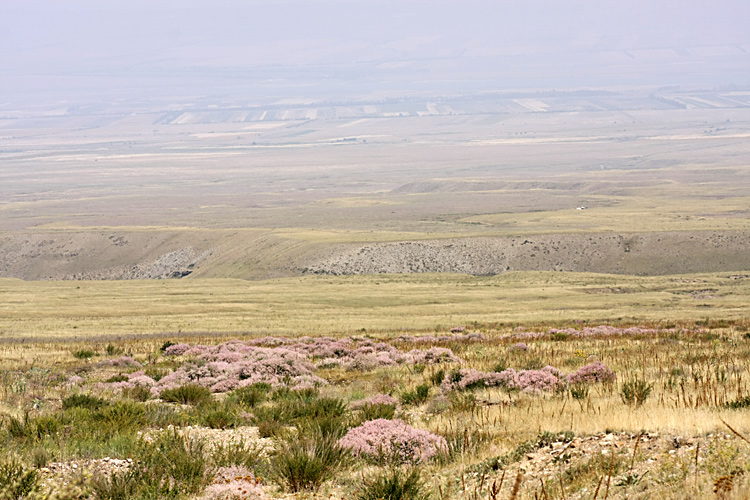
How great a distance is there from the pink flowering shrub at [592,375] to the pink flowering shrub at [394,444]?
4671 millimetres

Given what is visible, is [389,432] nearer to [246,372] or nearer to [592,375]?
[592,375]

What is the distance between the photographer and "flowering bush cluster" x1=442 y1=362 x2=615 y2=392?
12320 mm

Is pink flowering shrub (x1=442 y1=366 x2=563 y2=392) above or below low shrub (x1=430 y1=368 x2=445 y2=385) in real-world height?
above

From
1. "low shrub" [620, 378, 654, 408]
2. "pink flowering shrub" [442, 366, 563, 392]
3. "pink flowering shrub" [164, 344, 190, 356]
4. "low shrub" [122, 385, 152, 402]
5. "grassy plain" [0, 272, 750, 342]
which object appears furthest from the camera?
"grassy plain" [0, 272, 750, 342]

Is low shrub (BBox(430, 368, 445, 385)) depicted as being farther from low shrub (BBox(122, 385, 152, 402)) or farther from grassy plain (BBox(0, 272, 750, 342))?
grassy plain (BBox(0, 272, 750, 342))

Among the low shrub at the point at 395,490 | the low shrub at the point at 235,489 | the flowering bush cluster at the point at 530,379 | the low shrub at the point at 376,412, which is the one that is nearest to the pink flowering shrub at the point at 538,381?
the flowering bush cluster at the point at 530,379

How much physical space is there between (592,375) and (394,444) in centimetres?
553

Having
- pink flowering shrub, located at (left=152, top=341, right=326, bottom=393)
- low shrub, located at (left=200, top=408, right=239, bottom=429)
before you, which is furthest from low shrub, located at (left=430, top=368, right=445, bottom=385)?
low shrub, located at (left=200, top=408, right=239, bottom=429)

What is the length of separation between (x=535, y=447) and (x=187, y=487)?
142 inches

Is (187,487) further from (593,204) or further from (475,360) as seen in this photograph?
(593,204)

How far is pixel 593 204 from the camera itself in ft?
404

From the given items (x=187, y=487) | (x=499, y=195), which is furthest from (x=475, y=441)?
(x=499, y=195)

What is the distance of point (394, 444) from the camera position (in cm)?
837

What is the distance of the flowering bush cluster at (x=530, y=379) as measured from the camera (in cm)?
1232
